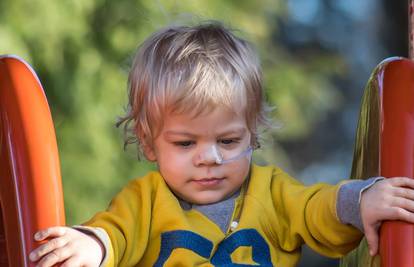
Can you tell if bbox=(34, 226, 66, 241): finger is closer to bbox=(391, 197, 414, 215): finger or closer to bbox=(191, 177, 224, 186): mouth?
bbox=(191, 177, 224, 186): mouth

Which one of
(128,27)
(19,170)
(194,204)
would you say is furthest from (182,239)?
(128,27)

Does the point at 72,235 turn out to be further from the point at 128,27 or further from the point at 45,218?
the point at 128,27

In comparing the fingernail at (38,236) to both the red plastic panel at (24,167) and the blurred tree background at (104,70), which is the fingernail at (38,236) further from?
the blurred tree background at (104,70)

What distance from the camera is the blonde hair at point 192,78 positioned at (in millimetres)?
1868

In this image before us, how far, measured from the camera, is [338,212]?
179cm

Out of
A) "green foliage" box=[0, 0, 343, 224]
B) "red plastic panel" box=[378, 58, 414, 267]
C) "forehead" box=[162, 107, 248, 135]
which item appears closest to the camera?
"red plastic panel" box=[378, 58, 414, 267]

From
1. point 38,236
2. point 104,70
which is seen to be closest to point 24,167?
point 38,236

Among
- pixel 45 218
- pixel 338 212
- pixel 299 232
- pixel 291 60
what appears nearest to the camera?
pixel 45 218

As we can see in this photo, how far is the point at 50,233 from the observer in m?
1.66

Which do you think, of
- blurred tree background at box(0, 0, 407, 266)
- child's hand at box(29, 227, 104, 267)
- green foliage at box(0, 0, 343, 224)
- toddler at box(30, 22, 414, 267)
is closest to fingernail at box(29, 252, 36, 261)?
A: child's hand at box(29, 227, 104, 267)

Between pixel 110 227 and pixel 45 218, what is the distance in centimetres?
20

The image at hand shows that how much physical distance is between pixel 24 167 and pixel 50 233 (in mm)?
138

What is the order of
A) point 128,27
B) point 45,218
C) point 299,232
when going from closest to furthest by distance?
Answer: point 45,218, point 299,232, point 128,27

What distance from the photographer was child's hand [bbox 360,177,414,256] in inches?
64.0
